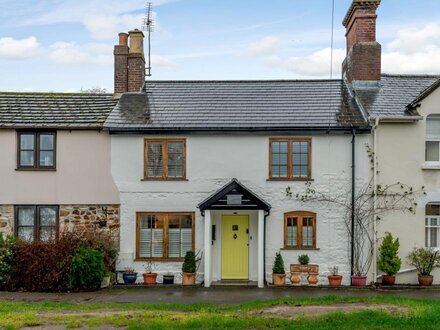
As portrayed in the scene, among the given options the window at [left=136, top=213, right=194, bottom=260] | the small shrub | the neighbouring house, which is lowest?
the small shrub

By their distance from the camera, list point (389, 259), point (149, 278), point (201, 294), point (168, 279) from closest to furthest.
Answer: point (201, 294), point (389, 259), point (149, 278), point (168, 279)

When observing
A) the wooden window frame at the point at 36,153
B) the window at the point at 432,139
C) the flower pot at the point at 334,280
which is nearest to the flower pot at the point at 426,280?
the flower pot at the point at 334,280

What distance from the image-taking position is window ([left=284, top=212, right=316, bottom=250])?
68.4 feet

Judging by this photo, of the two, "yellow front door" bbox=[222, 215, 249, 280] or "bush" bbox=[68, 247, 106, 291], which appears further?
"yellow front door" bbox=[222, 215, 249, 280]

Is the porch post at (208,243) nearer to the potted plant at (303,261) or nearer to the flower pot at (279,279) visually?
the flower pot at (279,279)

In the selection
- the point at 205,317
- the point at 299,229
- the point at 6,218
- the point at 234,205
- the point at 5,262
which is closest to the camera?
the point at 205,317

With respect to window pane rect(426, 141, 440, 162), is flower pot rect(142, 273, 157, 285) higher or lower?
lower

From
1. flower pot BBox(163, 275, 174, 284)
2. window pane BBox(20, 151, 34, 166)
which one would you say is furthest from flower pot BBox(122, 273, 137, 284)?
window pane BBox(20, 151, 34, 166)

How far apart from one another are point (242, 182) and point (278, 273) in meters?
3.42

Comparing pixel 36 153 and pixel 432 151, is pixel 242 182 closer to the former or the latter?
pixel 432 151

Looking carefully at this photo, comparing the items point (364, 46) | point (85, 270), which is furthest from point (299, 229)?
point (364, 46)

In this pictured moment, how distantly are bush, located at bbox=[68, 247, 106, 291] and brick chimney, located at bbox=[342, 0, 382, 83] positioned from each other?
39.6 ft

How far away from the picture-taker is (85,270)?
61.5 feet

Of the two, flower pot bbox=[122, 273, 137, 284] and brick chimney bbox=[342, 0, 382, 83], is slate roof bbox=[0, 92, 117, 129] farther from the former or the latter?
brick chimney bbox=[342, 0, 382, 83]
